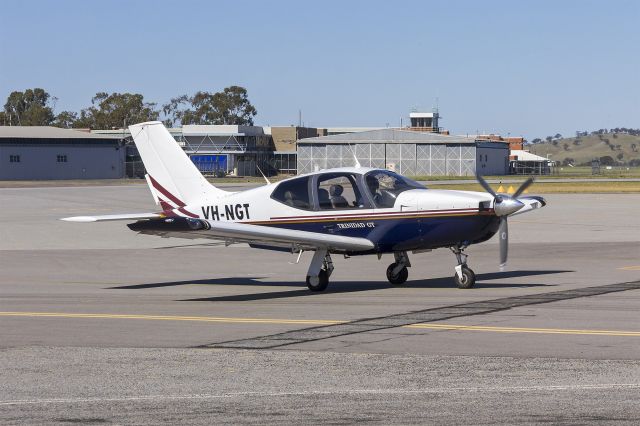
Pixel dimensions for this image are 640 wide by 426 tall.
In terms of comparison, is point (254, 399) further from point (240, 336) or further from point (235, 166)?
point (235, 166)

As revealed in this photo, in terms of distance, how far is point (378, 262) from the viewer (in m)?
24.5

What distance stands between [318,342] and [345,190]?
6.42 metres

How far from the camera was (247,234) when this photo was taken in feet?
57.8

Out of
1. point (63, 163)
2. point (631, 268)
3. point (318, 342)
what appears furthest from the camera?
point (63, 163)

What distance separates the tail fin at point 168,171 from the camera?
2062 cm

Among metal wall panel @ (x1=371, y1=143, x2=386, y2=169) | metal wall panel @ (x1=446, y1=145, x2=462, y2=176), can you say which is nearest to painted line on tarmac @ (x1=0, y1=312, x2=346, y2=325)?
metal wall panel @ (x1=371, y1=143, x2=386, y2=169)

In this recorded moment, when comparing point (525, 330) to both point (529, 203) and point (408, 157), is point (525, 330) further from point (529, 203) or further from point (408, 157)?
point (408, 157)

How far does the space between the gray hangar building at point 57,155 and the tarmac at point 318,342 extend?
105818 mm

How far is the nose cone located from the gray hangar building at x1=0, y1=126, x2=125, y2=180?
11475cm

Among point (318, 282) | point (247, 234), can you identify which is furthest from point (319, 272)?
point (247, 234)

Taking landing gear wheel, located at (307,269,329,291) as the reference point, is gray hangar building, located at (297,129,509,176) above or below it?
above

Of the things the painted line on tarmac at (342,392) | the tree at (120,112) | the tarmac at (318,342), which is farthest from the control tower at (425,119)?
the painted line on tarmac at (342,392)

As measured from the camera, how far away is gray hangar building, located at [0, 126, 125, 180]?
127 meters

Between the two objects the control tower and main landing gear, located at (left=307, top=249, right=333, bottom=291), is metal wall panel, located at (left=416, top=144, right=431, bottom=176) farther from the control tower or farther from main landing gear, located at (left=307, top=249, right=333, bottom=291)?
main landing gear, located at (left=307, top=249, right=333, bottom=291)
